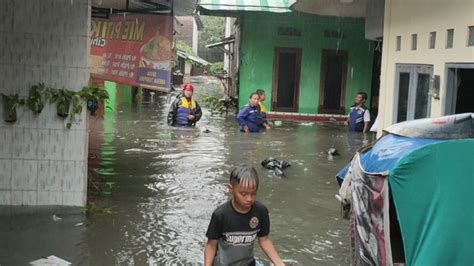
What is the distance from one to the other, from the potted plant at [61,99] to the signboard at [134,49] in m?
3.19

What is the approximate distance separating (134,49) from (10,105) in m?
3.77

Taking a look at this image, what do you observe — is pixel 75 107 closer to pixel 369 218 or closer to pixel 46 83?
pixel 46 83

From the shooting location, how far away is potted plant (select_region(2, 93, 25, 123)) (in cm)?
627

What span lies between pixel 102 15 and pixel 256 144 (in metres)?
4.37

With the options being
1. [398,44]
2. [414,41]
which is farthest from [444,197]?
[398,44]

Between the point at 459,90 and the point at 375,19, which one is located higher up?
the point at 375,19

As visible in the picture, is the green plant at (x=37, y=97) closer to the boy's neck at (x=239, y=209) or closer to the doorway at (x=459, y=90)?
the boy's neck at (x=239, y=209)

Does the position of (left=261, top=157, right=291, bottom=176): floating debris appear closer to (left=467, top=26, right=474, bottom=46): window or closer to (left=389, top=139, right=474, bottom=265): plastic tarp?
(left=467, top=26, right=474, bottom=46): window

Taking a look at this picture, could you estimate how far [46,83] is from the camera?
251 inches

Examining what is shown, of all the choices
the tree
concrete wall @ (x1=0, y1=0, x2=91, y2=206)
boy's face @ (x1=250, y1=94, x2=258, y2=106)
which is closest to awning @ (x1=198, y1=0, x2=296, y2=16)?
→ boy's face @ (x1=250, y1=94, x2=258, y2=106)

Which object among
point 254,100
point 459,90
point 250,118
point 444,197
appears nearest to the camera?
point 444,197

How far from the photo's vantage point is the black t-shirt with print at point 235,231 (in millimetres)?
3686

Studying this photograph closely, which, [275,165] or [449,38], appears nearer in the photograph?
[449,38]

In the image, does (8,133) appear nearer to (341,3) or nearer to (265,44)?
(341,3)
